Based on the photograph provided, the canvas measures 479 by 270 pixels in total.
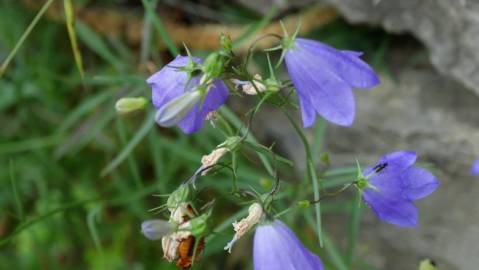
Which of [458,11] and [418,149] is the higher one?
[458,11]

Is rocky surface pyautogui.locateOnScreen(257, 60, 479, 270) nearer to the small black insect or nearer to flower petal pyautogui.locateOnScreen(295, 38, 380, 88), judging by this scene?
the small black insect

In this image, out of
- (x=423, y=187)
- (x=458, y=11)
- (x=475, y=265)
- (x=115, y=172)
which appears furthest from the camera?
(x=115, y=172)

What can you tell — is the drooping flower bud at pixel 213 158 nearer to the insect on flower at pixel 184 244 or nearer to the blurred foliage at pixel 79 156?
the insect on flower at pixel 184 244

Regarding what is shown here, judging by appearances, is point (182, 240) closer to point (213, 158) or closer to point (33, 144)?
point (213, 158)

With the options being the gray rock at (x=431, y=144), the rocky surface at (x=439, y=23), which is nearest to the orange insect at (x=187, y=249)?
the rocky surface at (x=439, y=23)

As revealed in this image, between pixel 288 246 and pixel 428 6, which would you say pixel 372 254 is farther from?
pixel 288 246

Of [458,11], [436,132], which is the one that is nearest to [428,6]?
[458,11]
